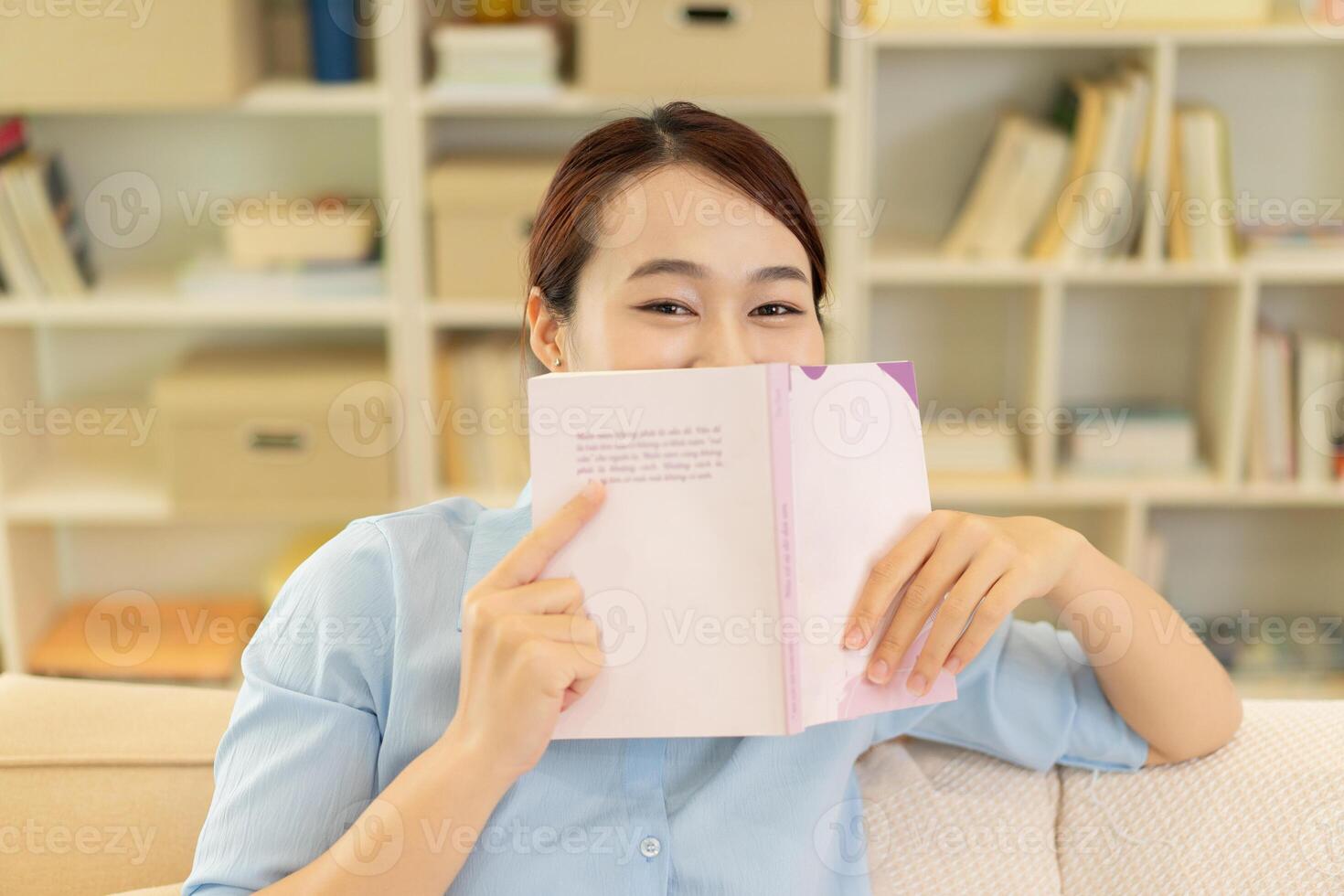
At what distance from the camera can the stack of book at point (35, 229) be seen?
2.36 metres

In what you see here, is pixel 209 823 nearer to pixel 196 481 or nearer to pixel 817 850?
pixel 817 850

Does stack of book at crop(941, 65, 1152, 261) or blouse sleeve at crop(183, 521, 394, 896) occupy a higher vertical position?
stack of book at crop(941, 65, 1152, 261)

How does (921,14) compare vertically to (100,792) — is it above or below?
above

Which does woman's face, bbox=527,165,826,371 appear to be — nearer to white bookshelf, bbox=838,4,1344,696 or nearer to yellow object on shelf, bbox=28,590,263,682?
white bookshelf, bbox=838,4,1344,696

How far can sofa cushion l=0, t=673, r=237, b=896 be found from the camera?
1129 millimetres

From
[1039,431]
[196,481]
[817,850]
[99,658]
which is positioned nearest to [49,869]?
[817,850]

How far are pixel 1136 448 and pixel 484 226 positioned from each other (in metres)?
1.28

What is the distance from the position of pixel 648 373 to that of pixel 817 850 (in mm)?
449

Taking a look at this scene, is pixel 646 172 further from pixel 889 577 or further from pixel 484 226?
pixel 484 226

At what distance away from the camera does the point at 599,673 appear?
37.9 inches

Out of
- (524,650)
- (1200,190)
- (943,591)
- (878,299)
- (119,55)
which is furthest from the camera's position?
(878,299)

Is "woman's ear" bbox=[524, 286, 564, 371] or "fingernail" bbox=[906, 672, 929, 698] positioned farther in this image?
"woman's ear" bbox=[524, 286, 564, 371]

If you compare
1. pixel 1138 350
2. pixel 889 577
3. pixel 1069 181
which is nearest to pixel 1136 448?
pixel 1138 350

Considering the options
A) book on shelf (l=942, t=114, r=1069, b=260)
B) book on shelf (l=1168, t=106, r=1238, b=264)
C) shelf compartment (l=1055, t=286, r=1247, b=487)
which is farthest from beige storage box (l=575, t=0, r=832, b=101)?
shelf compartment (l=1055, t=286, r=1247, b=487)
